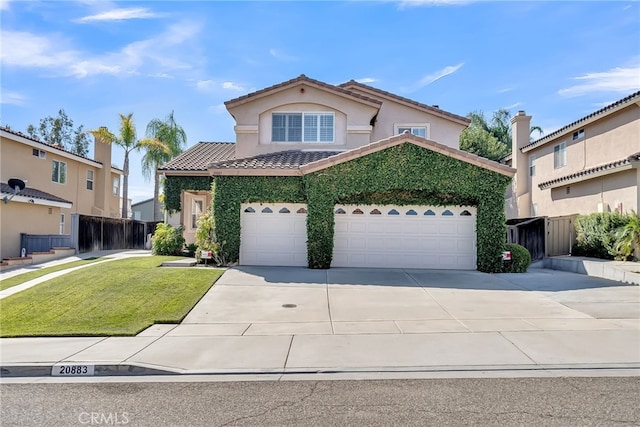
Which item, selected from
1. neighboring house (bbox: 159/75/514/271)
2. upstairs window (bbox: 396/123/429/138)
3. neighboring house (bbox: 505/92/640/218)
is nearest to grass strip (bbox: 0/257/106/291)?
neighboring house (bbox: 159/75/514/271)

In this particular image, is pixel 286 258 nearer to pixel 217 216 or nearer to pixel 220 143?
pixel 217 216

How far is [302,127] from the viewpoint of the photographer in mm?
19125

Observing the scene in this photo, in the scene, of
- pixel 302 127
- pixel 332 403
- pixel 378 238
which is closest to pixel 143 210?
pixel 302 127

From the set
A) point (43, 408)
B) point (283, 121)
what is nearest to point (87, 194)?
point (283, 121)

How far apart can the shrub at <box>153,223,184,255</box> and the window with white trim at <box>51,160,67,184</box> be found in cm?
1030

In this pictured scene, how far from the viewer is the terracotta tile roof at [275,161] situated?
1574cm

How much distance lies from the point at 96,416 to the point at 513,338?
21.3 ft

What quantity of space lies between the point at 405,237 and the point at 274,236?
459 cm

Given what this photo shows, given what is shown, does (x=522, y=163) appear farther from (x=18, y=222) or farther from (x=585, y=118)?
(x=18, y=222)

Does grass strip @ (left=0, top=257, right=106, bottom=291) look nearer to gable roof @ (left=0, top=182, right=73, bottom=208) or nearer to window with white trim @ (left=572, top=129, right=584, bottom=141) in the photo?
gable roof @ (left=0, top=182, right=73, bottom=208)

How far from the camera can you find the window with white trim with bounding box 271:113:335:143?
19062mm

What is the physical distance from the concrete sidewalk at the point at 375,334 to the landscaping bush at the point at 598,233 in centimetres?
367

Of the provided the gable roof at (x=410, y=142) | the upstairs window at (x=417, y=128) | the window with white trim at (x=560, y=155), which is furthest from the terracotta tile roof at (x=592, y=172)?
the upstairs window at (x=417, y=128)

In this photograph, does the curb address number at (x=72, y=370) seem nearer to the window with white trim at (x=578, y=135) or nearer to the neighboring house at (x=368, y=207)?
the neighboring house at (x=368, y=207)
